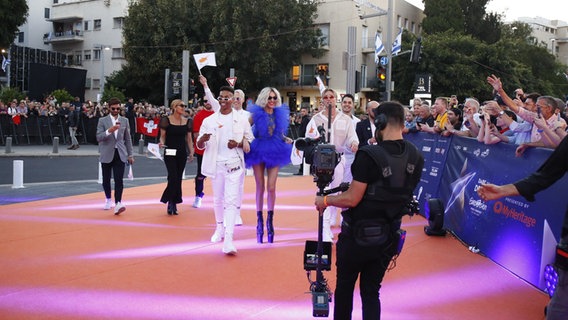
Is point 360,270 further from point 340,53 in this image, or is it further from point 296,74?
point 296,74

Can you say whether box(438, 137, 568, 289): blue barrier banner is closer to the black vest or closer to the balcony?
the black vest

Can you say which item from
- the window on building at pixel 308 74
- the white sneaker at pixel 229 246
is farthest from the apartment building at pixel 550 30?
the white sneaker at pixel 229 246

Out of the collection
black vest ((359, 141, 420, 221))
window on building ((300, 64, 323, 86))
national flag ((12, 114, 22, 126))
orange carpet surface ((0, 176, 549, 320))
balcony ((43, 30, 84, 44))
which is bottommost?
orange carpet surface ((0, 176, 549, 320))

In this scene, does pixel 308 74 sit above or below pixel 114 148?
above

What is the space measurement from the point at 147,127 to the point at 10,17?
20.0 m

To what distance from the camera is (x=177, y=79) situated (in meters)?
25.2

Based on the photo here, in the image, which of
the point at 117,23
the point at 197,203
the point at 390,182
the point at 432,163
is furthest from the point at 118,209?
the point at 117,23

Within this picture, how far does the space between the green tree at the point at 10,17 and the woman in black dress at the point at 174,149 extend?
34197mm

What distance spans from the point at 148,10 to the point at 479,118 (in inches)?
1566

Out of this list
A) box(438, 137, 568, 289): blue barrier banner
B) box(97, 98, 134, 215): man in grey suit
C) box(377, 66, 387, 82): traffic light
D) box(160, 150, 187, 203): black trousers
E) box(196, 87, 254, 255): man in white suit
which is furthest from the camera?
box(377, 66, 387, 82): traffic light

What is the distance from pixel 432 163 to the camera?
9781mm

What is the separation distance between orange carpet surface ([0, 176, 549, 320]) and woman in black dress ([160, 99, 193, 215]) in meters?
0.48

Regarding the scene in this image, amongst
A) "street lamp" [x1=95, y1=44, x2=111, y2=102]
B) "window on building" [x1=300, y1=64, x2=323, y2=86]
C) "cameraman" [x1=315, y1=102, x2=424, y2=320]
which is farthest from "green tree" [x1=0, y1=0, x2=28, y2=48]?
"cameraman" [x1=315, y1=102, x2=424, y2=320]

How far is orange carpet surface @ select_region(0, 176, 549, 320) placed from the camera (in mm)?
4926
